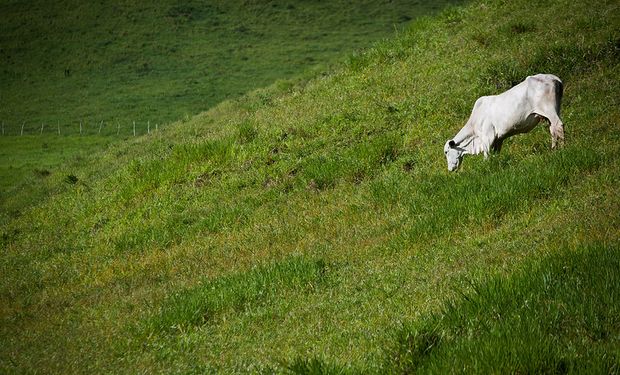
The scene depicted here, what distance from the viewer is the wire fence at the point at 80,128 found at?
209 ft

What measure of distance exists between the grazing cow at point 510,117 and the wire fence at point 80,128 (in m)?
51.0

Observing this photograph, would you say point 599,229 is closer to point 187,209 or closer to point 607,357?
point 607,357

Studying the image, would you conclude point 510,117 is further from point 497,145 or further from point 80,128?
point 80,128

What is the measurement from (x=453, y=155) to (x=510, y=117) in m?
1.54

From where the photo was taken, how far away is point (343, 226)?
1336cm

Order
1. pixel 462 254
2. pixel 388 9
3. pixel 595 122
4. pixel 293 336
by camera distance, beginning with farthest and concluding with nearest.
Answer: pixel 388 9 < pixel 595 122 < pixel 462 254 < pixel 293 336

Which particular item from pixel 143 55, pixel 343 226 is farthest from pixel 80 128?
pixel 343 226

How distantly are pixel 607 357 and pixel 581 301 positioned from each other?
1172mm

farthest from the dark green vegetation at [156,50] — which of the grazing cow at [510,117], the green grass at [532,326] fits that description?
the green grass at [532,326]

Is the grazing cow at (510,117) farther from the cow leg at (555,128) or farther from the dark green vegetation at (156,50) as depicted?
the dark green vegetation at (156,50)

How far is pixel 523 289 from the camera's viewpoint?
688 centimetres

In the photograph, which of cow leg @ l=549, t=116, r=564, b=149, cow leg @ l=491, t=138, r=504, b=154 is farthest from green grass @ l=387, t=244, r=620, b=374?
cow leg @ l=491, t=138, r=504, b=154

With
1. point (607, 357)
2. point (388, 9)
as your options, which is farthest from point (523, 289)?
point (388, 9)

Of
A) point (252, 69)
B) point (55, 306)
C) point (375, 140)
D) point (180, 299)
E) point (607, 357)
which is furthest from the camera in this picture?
point (252, 69)
